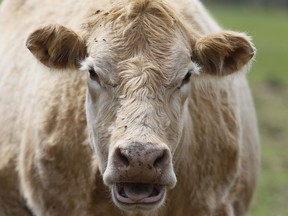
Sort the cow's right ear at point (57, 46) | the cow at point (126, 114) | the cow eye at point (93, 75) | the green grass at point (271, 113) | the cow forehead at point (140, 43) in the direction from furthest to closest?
the green grass at point (271, 113) < the cow's right ear at point (57, 46) < the cow eye at point (93, 75) < the cow forehead at point (140, 43) < the cow at point (126, 114)

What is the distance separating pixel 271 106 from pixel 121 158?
1415 centimetres

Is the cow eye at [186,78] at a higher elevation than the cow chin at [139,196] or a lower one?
higher

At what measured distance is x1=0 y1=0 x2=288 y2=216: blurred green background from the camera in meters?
13.2

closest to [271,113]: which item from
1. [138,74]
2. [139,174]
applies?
[138,74]

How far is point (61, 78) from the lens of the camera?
7.94m

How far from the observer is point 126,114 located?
6742 mm

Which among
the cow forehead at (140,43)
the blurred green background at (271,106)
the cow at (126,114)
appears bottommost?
the blurred green background at (271,106)

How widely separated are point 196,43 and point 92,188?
4.18ft

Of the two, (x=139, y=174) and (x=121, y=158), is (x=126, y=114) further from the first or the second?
(x=139, y=174)

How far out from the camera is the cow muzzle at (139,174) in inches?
252

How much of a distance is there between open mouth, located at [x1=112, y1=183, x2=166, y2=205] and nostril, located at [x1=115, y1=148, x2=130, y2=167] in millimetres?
183

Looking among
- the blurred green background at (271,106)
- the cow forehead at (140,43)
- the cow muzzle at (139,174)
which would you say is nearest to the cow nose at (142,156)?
the cow muzzle at (139,174)

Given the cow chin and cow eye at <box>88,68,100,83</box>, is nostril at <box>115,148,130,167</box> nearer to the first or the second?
the cow chin

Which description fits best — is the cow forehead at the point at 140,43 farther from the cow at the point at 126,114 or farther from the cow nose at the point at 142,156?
the cow nose at the point at 142,156
